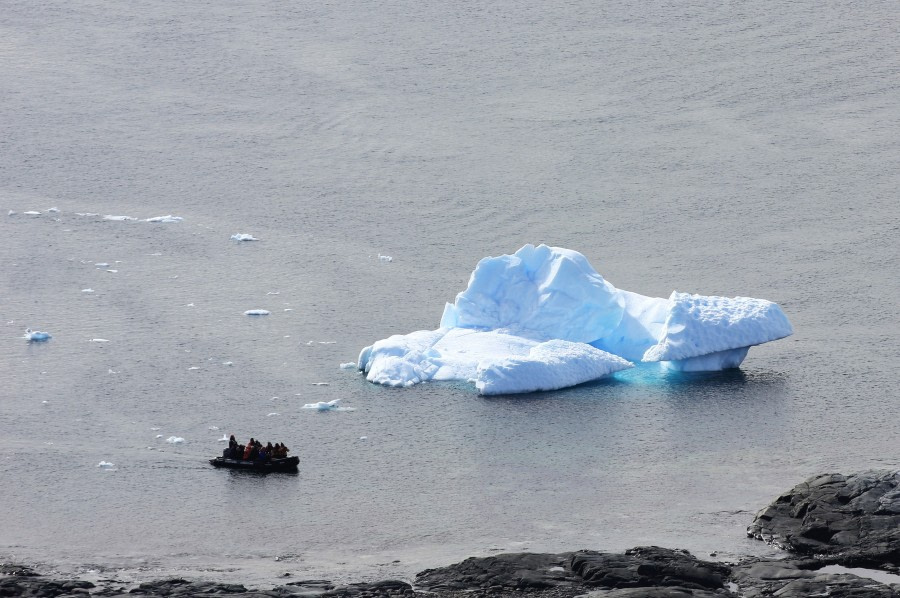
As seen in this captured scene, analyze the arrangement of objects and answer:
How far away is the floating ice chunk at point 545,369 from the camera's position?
33188mm

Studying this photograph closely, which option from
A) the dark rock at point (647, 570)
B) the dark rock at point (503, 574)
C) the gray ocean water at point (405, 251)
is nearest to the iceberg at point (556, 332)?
the gray ocean water at point (405, 251)

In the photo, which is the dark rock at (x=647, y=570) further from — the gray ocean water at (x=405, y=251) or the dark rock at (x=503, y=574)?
the gray ocean water at (x=405, y=251)

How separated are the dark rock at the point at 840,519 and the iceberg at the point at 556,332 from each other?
727cm

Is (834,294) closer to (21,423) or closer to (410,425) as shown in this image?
(410,425)

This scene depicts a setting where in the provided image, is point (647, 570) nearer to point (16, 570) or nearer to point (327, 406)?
point (16, 570)

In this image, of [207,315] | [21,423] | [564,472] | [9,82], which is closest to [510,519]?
[564,472]

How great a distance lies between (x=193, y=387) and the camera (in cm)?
3409

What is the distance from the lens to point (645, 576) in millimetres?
23344

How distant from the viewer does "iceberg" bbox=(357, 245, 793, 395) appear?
33.6m

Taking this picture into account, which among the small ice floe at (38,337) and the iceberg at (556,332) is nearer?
the iceberg at (556,332)

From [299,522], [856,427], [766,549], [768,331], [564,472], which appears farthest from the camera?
[768,331]

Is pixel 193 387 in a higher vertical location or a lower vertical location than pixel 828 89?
lower

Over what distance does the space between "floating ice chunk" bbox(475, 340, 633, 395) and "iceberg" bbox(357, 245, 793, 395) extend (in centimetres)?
2

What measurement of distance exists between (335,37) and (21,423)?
27.1m
